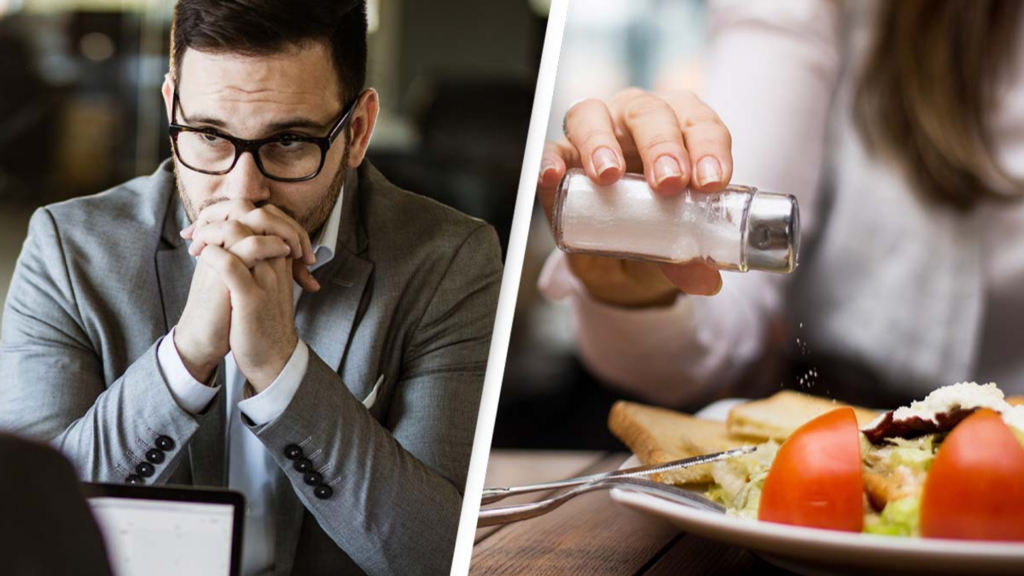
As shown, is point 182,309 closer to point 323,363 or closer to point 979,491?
point 323,363

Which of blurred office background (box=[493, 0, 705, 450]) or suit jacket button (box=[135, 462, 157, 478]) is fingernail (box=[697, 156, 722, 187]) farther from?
suit jacket button (box=[135, 462, 157, 478])

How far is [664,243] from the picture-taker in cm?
36

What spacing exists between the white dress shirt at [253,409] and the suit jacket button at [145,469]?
0.08 ft

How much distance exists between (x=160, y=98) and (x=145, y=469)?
135mm

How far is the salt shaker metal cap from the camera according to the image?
13.5 inches

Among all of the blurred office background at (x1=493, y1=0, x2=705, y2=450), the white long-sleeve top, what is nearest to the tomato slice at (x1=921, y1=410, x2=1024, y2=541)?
the blurred office background at (x1=493, y1=0, x2=705, y2=450)

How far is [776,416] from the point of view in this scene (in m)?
0.47

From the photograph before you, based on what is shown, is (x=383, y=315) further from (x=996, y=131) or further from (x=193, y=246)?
(x=996, y=131)

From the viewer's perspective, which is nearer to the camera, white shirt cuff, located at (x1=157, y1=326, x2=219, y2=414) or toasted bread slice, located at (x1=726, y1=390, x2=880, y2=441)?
white shirt cuff, located at (x1=157, y1=326, x2=219, y2=414)

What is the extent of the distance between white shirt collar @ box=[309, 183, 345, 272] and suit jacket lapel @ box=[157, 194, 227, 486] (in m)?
0.04

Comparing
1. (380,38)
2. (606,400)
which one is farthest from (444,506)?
(606,400)

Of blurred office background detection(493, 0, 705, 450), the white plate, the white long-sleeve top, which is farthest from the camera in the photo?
blurred office background detection(493, 0, 705, 450)

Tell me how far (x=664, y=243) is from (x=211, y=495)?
183mm

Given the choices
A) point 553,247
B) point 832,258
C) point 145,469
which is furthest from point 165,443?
point 832,258
